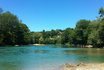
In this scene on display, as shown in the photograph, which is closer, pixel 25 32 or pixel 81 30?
pixel 81 30

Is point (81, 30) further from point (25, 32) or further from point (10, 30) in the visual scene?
point (10, 30)

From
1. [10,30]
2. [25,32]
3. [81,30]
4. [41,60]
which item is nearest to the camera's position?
[41,60]

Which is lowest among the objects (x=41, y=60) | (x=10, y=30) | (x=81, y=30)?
(x=41, y=60)

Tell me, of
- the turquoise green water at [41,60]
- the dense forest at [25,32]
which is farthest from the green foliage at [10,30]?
the turquoise green water at [41,60]

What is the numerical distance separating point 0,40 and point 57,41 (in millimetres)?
88221

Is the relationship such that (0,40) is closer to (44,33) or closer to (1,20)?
(1,20)

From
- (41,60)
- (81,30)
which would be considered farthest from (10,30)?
(41,60)

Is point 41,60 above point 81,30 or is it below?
below

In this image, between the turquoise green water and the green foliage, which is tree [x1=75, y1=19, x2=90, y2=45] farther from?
the turquoise green water

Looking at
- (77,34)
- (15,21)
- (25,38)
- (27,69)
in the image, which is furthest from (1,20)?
(27,69)

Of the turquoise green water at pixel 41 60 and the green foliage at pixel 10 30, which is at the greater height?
the green foliage at pixel 10 30

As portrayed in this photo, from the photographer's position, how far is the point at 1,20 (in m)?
93.4

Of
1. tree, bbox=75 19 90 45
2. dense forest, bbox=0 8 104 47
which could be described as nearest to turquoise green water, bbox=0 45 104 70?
dense forest, bbox=0 8 104 47

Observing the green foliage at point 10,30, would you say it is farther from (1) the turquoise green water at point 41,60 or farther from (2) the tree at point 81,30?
(1) the turquoise green water at point 41,60
